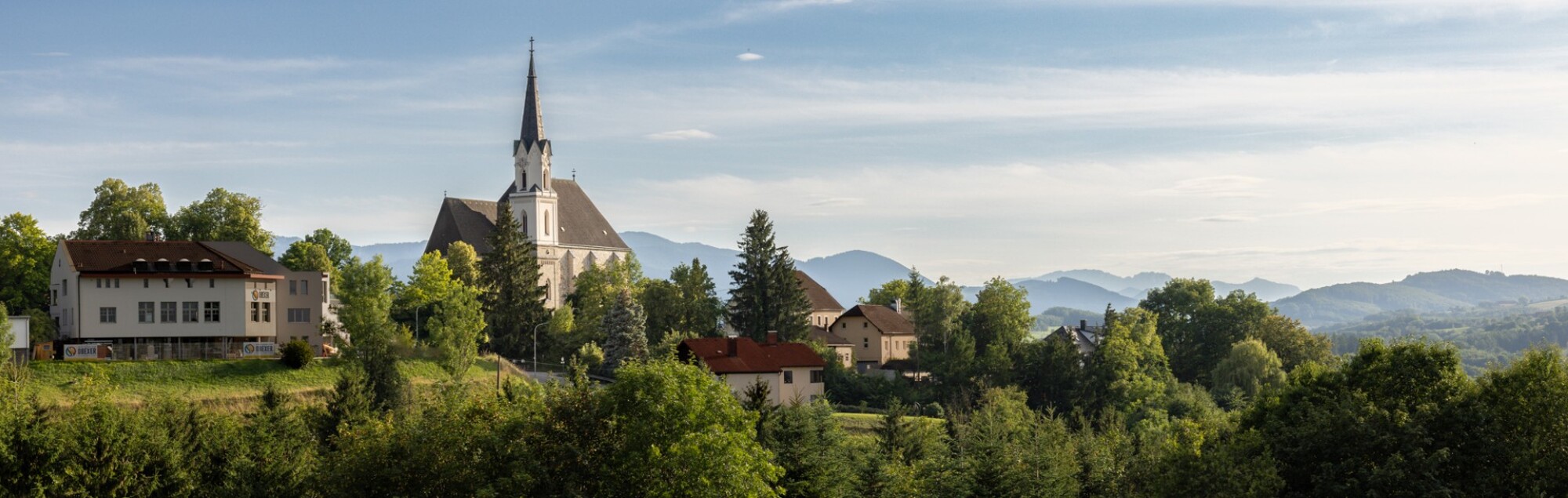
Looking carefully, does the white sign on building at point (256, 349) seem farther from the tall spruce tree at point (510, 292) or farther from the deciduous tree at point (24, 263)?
the tall spruce tree at point (510, 292)

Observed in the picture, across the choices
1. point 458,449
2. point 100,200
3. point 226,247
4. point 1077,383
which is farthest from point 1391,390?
point 100,200

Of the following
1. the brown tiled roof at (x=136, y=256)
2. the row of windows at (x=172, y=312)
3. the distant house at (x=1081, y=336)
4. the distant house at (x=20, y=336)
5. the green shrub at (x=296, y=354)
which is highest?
the brown tiled roof at (x=136, y=256)

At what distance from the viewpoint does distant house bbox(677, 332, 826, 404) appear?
84.4 metres

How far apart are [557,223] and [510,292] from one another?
1591 inches

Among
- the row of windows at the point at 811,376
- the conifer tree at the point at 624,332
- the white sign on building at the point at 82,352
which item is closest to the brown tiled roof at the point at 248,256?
the white sign on building at the point at 82,352

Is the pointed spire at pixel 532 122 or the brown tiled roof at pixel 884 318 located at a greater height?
the pointed spire at pixel 532 122

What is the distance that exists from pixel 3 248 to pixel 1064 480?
Result: 62.8 metres

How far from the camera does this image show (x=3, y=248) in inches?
3356

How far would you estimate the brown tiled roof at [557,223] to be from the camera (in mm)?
126250

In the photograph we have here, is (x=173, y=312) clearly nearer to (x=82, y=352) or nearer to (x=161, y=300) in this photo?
(x=161, y=300)

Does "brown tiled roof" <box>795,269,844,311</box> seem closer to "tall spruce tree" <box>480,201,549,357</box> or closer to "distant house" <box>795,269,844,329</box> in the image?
"distant house" <box>795,269,844,329</box>

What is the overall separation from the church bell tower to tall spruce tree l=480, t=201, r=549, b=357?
111 feet

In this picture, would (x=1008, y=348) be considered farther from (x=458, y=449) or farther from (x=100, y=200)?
(x=458, y=449)

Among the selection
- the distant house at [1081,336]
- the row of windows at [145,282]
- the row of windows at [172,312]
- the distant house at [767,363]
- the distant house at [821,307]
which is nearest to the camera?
the row of windows at [145,282]
